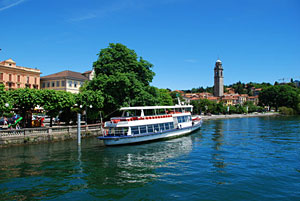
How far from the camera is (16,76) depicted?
5941 cm

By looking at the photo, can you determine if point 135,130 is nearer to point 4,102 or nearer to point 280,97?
point 4,102

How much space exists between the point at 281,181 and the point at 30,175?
15.7m

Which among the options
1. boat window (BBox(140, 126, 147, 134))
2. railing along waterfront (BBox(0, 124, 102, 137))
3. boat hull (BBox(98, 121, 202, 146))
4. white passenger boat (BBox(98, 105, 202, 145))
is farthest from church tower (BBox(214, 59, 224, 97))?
boat window (BBox(140, 126, 147, 134))

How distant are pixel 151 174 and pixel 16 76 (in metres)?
55.8

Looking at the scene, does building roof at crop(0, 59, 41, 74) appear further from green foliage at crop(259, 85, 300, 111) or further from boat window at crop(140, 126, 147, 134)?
green foliage at crop(259, 85, 300, 111)

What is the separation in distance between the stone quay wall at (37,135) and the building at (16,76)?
3288 cm

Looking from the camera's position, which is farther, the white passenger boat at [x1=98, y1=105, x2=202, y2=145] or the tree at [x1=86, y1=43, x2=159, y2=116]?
the tree at [x1=86, y1=43, x2=159, y2=116]

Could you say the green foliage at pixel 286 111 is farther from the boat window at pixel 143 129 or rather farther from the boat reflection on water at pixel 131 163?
the boat reflection on water at pixel 131 163

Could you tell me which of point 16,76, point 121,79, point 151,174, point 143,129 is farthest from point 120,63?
point 16,76

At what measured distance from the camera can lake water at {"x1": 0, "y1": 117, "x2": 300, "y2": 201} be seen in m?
12.5

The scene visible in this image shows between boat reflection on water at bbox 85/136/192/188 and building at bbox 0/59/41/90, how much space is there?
43730 millimetres

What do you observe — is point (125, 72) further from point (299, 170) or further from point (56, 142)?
point (299, 170)

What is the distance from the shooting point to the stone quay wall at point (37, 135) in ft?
86.0

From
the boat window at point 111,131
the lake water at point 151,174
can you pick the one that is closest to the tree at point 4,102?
the lake water at point 151,174
